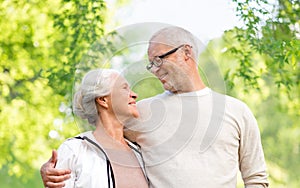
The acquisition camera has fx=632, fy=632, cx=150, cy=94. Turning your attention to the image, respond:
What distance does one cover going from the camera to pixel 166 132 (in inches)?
82.9

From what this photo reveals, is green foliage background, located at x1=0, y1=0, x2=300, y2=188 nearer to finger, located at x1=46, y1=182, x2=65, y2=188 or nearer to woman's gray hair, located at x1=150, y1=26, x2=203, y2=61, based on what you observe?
woman's gray hair, located at x1=150, y1=26, x2=203, y2=61

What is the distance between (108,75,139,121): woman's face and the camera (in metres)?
2.08

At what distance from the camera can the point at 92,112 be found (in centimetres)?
213

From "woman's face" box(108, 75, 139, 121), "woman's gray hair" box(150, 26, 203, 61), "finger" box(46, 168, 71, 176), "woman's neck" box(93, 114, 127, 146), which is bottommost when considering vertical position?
"finger" box(46, 168, 71, 176)

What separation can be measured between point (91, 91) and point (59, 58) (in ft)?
13.1

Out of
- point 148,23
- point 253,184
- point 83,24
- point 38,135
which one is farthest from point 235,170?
point 38,135

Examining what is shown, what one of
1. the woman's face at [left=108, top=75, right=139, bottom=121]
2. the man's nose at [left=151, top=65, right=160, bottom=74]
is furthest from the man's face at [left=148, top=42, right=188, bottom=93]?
the woman's face at [left=108, top=75, right=139, bottom=121]

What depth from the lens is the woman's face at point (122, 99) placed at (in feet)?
6.82

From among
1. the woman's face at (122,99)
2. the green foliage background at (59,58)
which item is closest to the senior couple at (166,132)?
the woman's face at (122,99)

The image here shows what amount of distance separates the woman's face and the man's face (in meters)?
0.11

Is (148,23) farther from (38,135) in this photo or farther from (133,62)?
(38,135)

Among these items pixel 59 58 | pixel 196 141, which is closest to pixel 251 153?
pixel 196 141

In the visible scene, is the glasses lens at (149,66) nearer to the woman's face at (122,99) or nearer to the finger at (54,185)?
the woman's face at (122,99)

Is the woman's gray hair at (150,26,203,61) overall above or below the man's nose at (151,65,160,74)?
above
